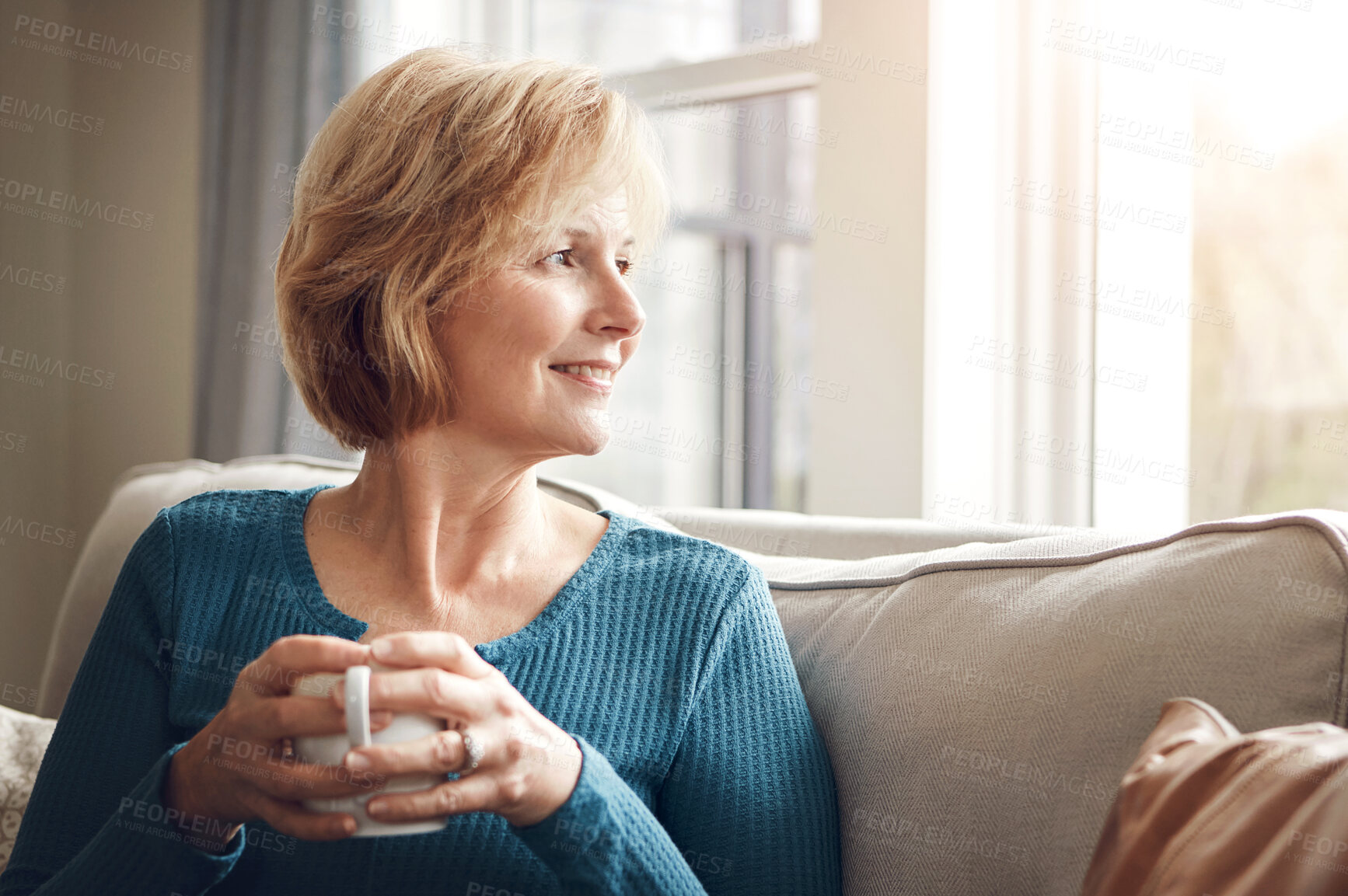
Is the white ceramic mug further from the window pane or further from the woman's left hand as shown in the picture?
the window pane

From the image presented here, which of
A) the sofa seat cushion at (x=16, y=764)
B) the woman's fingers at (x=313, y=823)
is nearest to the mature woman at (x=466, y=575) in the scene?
the woman's fingers at (x=313, y=823)

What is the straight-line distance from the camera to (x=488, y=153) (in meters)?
1.01

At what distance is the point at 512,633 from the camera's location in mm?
999

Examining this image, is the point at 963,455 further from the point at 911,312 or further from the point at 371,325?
the point at 371,325

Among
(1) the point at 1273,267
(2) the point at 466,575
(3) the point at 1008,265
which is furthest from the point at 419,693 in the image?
(1) the point at 1273,267

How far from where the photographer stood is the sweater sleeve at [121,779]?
80cm

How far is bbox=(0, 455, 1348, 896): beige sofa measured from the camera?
2.26 ft

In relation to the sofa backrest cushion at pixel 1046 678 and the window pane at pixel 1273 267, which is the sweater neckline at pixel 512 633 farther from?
the window pane at pixel 1273 267

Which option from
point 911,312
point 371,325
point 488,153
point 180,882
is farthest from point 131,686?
point 911,312

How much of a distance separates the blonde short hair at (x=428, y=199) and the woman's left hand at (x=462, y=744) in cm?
45

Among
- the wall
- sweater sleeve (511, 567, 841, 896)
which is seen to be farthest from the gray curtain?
sweater sleeve (511, 567, 841, 896)

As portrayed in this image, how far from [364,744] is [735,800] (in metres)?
0.40

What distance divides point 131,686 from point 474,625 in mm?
324

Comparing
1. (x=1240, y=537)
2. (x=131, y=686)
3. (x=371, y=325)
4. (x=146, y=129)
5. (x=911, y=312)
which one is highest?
(x=146, y=129)
